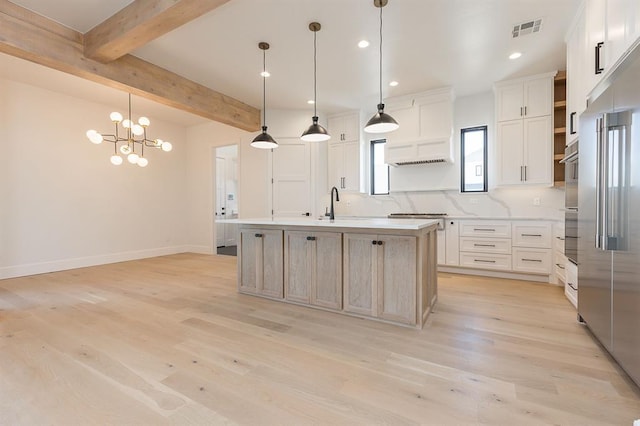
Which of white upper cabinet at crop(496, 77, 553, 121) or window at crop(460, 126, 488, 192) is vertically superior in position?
white upper cabinet at crop(496, 77, 553, 121)

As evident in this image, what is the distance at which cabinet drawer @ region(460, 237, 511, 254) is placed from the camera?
4.10 m

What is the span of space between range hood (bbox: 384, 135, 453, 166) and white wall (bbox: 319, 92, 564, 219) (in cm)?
31

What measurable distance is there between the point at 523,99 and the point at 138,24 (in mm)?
4820

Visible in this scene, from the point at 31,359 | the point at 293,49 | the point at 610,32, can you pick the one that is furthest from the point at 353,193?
the point at 31,359

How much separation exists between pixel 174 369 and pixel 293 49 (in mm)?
3493

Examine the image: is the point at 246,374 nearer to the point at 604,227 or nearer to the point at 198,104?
the point at 604,227

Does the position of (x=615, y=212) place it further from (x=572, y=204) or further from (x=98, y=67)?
(x=98, y=67)

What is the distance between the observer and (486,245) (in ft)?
13.8

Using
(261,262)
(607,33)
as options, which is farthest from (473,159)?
(261,262)

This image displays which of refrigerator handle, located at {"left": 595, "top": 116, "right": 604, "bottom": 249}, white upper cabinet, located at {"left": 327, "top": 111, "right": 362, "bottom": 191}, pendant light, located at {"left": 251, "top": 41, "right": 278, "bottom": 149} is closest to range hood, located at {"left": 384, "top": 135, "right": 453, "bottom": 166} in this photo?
white upper cabinet, located at {"left": 327, "top": 111, "right": 362, "bottom": 191}

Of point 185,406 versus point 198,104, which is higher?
point 198,104

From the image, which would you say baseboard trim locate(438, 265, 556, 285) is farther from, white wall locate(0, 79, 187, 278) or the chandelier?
white wall locate(0, 79, 187, 278)

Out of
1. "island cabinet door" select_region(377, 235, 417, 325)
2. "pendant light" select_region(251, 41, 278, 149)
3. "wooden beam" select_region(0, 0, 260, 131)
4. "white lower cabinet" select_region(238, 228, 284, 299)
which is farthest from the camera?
"pendant light" select_region(251, 41, 278, 149)

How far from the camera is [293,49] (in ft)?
11.4
